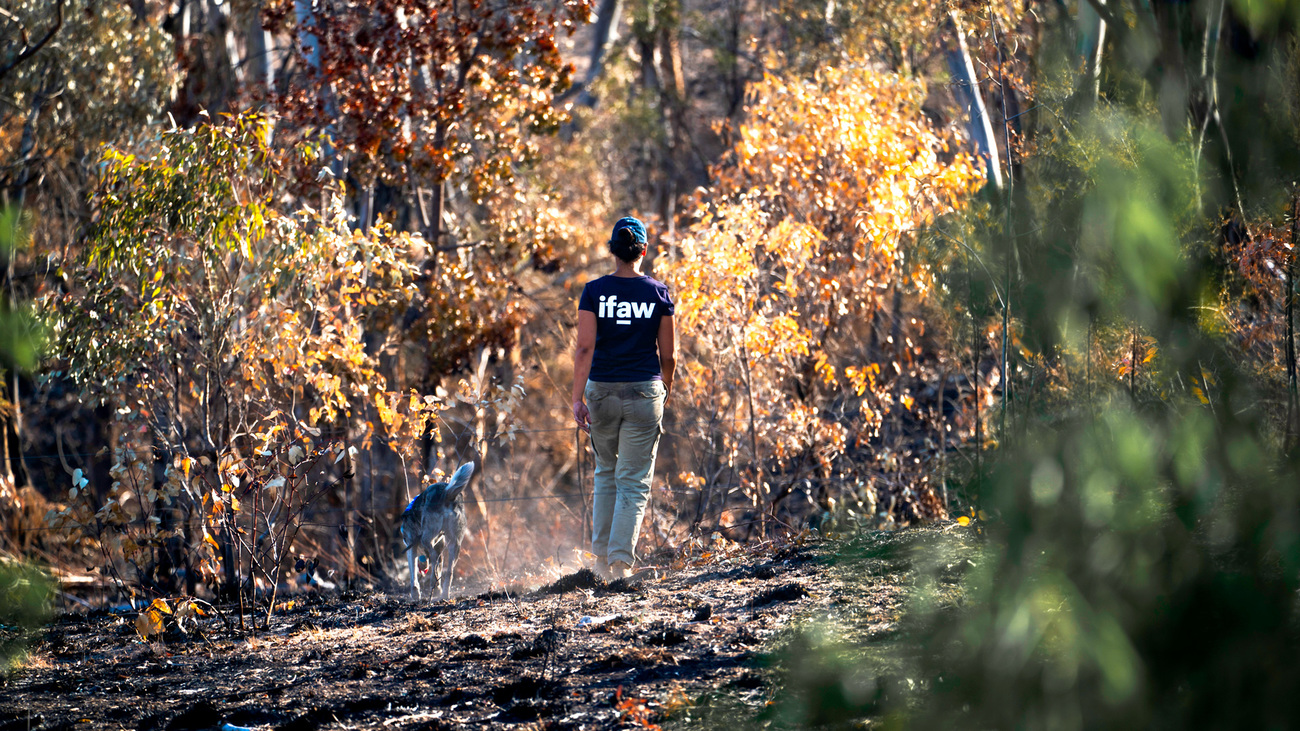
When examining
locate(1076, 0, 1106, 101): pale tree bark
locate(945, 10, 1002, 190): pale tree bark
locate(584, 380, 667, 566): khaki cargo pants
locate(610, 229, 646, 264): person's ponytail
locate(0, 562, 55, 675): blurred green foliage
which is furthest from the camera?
locate(945, 10, 1002, 190): pale tree bark

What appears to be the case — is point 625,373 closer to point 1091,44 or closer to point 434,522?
point 434,522

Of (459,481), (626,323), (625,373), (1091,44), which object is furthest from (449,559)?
(1091,44)

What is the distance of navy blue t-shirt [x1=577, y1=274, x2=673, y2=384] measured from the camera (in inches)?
196

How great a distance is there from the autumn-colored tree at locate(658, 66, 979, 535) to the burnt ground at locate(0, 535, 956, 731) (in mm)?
2629

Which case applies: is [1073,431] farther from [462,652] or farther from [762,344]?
[762,344]

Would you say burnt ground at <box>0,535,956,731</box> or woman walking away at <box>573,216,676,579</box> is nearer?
burnt ground at <box>0,535,956,731</box>

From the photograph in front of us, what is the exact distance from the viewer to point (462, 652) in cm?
396

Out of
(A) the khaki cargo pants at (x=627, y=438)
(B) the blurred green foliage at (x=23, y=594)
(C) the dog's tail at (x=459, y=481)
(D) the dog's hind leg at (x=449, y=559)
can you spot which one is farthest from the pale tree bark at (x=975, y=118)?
(B) the blurred green foliage at (x=23, y=594)

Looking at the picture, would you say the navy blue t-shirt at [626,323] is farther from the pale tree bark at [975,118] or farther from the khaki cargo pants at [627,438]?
the pale tree bark at [975,118]

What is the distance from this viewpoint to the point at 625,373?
5.03m

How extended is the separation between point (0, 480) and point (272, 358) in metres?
4.60

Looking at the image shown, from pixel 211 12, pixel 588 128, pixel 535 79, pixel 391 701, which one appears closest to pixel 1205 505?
pixel 391 701

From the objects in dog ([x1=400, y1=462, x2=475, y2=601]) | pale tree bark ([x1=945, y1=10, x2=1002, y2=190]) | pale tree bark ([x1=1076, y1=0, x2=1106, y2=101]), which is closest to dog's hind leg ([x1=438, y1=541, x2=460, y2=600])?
dog ([x1=400, y1=462, x2=475, y2=601])

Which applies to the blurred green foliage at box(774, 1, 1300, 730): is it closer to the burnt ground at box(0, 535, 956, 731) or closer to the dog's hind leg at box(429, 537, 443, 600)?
the burnt ground at box(0, 535, 956, 731)
